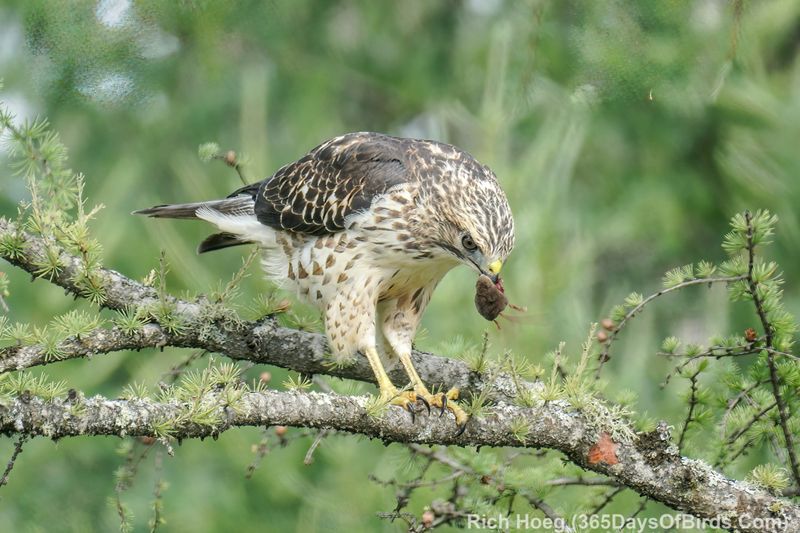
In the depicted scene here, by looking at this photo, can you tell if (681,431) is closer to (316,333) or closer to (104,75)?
(316,333)

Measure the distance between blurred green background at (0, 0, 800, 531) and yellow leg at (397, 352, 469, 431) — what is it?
199mm

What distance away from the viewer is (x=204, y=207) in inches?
199

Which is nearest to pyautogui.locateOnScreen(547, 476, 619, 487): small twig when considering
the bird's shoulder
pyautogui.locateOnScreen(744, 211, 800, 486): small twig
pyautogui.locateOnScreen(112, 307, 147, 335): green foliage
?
pyautogui.locateOnScreen(744, 211, 800, 486): small twig

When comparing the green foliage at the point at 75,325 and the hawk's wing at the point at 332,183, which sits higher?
the hawk's wing at the point at 332,183

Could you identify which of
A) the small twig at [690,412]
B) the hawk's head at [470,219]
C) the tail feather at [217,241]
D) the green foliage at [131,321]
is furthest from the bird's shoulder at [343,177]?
the small twig at [690,412]

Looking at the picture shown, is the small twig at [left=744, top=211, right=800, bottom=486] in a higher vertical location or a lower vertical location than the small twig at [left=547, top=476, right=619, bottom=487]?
higher

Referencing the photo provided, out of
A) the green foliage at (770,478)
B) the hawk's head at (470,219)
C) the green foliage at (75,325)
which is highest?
the hawk's head at (470,219)

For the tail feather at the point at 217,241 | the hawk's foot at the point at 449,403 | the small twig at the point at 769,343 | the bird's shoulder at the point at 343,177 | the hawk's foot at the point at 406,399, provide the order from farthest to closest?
the tail feather at the point at 217,241 → the bird's shoulder at the point at 343,177 → the hawk's foot at the point at 406,399 → the hawk's foot at the point at 449,403 → the small twig at the point at 769,343

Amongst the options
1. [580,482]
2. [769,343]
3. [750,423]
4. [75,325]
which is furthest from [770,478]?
[75,325]

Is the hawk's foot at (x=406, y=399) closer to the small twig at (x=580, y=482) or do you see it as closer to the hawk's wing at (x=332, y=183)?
the small twig at (x=580, y=482)

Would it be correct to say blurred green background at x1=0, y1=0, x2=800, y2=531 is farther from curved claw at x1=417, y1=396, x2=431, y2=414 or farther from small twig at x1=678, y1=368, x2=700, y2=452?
small twig at x1=678, y1=368, x2=700, y2=452

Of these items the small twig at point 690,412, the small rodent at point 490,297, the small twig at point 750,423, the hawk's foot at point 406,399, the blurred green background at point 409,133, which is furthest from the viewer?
the blurred green background at point 409,133

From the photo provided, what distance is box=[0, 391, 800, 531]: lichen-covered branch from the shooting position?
10.6ft

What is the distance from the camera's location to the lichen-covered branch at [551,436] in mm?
3240
